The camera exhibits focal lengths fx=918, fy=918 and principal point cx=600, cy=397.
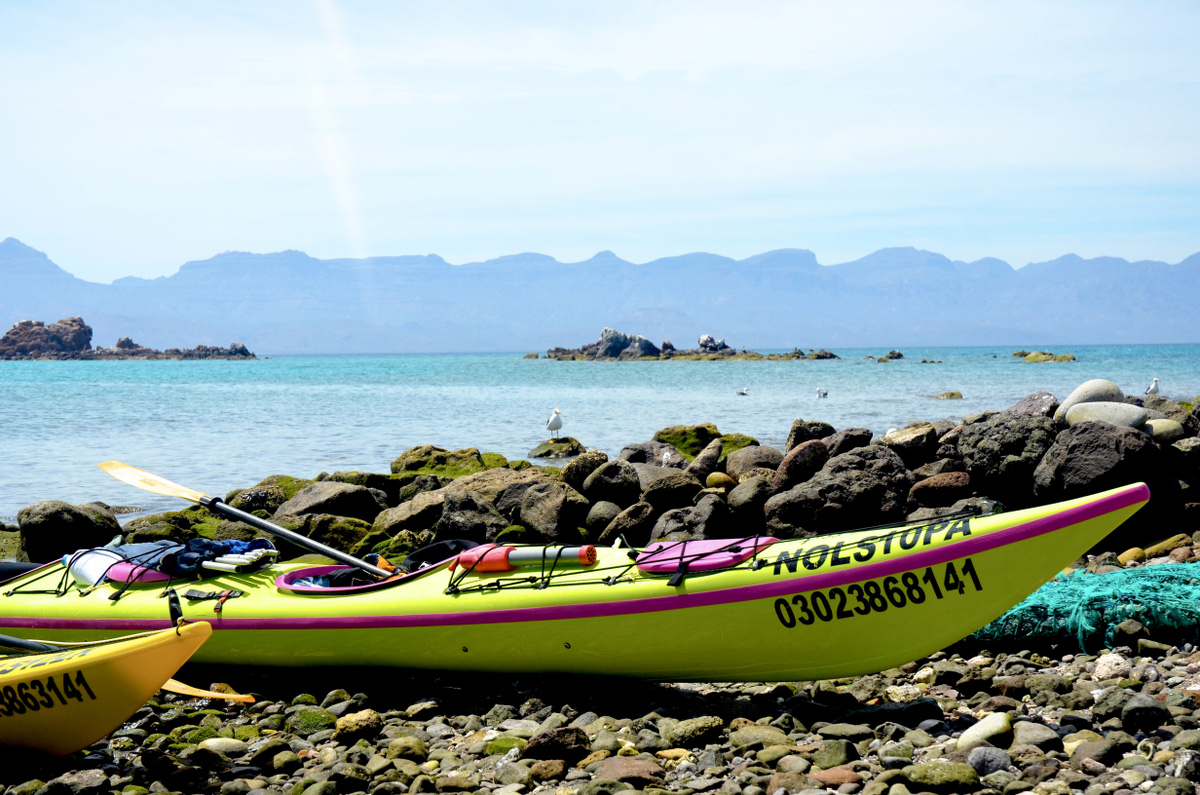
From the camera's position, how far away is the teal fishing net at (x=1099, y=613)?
5836 mm

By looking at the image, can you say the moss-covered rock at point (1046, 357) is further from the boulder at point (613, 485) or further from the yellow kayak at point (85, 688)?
the yellow kayak at point (85, 688)

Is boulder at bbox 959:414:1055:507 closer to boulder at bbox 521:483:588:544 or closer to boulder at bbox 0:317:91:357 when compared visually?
boulder at bbox 521:483:588:544

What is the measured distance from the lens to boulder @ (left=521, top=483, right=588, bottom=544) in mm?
9766

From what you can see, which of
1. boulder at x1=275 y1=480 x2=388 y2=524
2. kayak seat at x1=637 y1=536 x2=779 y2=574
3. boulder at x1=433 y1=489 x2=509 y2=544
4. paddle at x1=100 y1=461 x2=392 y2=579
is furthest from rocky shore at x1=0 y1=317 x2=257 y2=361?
kayak seat at x1=637 y1=536 x2=779 y2=574

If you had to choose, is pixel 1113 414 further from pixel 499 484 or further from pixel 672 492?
pixel 499 484

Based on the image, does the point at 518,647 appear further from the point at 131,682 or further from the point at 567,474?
the point at 567,474

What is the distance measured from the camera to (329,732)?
5.41 m

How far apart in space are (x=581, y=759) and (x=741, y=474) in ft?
24.5

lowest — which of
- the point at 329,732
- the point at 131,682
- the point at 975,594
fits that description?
the point at 329,732

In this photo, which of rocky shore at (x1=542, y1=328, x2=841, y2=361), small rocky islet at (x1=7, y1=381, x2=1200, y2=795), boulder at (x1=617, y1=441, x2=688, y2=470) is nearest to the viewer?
small rocky islet at (x1=7, y1=381, x2=1200, y2=795)

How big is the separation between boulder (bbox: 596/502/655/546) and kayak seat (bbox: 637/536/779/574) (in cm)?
375

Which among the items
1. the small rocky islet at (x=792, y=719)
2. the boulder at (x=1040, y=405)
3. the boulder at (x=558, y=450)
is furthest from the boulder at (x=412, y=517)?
the boulder at (x=1040, y=405)

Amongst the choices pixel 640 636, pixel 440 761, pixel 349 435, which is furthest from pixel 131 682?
pixel 349 435

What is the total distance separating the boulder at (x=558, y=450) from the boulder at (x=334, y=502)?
288 inches
